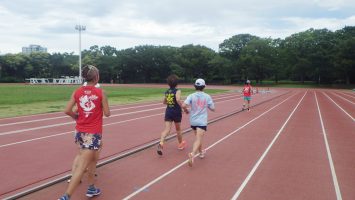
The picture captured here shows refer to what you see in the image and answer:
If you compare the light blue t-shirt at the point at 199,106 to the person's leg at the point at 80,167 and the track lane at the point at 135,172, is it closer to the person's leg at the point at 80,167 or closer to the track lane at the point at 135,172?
the track lane at the point at 135,172

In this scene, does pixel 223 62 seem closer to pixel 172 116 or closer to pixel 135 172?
pixel 172 116

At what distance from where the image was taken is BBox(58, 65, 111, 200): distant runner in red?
4441mm

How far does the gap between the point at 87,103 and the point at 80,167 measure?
790 millimetres

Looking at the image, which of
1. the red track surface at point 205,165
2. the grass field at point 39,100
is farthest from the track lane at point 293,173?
the grass field at point 39,100

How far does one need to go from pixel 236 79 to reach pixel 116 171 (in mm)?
75054

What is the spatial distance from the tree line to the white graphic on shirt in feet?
227

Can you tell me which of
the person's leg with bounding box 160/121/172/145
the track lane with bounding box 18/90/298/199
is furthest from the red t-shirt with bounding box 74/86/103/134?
the person's leg with bounding box 160/121/172/145

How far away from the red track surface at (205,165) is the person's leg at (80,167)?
605 mm

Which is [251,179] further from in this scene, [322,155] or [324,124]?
[324,124]

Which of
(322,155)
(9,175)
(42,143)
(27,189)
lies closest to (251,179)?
(322,155)

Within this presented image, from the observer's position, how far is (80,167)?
4426 millimetres

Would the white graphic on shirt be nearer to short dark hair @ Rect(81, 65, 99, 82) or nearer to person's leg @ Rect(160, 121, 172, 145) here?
short dark hair @ Rect(81, 65, 99, 82)

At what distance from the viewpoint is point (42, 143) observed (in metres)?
8.93

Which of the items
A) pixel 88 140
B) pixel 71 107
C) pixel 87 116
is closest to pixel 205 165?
pixel 88 140
